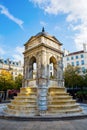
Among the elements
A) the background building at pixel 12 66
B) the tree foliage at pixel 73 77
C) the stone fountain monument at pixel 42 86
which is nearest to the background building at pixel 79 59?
the tree foliage at pixel 73 77

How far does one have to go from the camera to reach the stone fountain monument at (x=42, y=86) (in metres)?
11.2

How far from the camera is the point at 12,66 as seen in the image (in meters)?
64.8

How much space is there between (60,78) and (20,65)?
56.2m

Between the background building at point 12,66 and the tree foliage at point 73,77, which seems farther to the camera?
the background building at point 12,66

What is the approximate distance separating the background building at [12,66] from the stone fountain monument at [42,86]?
47890 mm

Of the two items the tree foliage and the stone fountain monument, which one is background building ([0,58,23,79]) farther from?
the stone fountain monument

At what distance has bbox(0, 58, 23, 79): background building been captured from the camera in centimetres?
6147

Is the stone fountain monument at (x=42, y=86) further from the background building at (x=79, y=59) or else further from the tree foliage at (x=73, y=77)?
the background building at (x=79, y=59)

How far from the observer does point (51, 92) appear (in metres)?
12.6

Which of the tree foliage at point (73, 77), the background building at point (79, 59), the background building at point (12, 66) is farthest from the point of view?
the background building at point (12, 66)

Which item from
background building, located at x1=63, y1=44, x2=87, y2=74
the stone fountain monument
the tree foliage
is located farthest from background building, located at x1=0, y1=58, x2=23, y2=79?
the stone fountain monument

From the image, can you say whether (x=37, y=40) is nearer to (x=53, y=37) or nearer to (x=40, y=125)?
(x=53, y=37)

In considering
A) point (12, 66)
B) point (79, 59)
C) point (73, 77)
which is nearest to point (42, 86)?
point (73, 77)

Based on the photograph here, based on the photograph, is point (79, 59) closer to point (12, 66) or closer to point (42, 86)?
point (12, 66)
